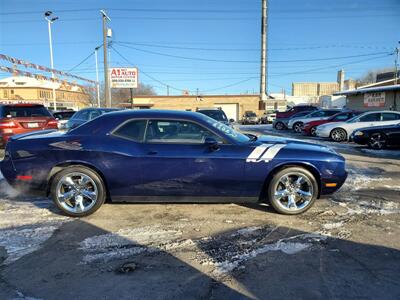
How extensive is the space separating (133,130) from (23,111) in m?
7.66

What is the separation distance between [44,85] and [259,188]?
258 ft

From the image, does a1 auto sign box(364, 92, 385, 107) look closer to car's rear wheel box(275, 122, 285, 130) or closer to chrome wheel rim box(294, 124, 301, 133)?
car's rear wheel box(275, 122, 285, 130)

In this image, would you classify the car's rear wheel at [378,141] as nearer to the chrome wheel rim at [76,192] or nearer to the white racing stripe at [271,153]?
the white racing stripe at [271,153]

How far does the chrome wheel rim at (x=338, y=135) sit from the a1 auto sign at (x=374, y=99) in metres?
12.7

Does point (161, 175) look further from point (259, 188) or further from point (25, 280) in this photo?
point (25, 280)

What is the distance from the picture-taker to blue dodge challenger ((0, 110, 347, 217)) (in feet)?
15.7

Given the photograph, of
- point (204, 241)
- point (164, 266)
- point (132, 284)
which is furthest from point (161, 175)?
point (132, 284)

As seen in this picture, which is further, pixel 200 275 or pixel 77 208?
pixel 77 208

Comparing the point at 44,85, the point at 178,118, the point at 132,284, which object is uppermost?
the point at 44,85

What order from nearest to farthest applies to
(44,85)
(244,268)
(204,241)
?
1. (244,268)
2. (204,241)
3. (44,85)

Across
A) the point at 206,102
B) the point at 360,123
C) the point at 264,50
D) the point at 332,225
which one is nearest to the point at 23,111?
the point at 332,225

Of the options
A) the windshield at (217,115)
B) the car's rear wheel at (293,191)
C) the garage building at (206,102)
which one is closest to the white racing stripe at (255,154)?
the car's rear wheel at (293,191)

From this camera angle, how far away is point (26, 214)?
5066 millimetres

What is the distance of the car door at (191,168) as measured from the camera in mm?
4770
